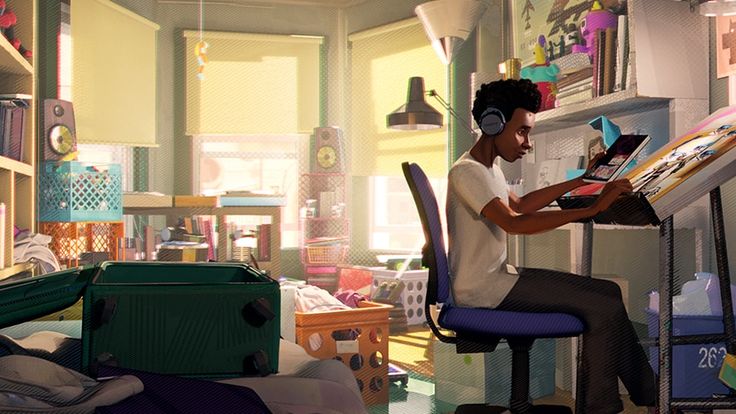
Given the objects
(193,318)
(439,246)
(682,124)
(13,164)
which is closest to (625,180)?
(439,246)

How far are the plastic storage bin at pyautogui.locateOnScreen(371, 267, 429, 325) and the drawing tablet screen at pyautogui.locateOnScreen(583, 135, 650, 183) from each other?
3.63 meters

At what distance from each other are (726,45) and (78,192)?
2.96 metres

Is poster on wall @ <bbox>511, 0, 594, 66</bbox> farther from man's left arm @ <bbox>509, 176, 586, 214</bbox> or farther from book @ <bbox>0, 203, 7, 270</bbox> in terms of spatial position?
book @ <bbox>0, 203, 7, 270</bbox>

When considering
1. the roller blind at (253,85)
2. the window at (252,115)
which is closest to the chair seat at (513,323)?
the window at (252,115)

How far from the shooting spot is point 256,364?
1.20 meters

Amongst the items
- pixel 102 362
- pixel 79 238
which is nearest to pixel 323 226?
pixel 79 238

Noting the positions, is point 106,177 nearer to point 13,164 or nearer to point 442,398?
point 13,164

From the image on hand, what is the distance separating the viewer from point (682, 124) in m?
2.71

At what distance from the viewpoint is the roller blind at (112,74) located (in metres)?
6.04

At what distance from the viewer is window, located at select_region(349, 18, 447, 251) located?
6.48 m

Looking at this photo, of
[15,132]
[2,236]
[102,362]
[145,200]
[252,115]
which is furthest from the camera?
[252,115]

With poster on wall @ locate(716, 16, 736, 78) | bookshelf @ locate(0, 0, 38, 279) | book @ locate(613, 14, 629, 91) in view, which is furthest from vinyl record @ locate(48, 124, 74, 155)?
poster on wall @ locate(716, 16, 736, 78)

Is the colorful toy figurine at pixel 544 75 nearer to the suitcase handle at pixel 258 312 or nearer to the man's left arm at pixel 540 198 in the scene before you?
the man's left arm at pixel 540 198

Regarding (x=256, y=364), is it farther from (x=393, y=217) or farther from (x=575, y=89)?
(x=393, y=217)
